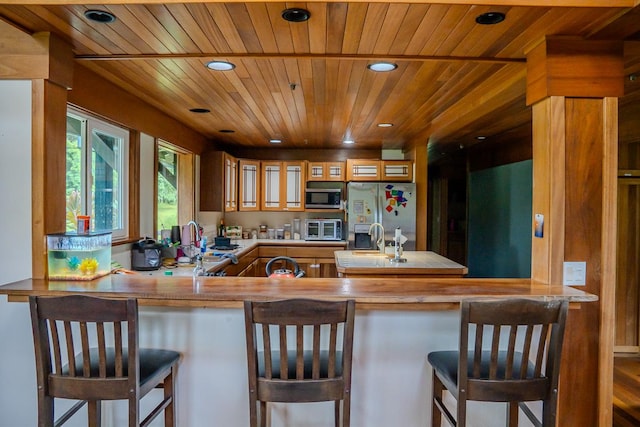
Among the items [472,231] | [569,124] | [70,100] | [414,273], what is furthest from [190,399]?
[472,231]

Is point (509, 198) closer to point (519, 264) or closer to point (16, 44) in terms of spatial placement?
point (519, 264)

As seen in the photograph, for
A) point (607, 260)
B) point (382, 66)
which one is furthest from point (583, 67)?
point (382, 66)

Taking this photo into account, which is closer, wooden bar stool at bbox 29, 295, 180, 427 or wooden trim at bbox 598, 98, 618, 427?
wooden bar stool at bbox 29, 295, 180, 427

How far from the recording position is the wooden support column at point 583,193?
192 centimetres

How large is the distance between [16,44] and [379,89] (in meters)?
2.14

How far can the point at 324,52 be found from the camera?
2.13 metres

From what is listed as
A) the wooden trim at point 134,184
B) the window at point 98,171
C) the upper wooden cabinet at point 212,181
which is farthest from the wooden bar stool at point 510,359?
the upper wooden cabinet at point 212,181

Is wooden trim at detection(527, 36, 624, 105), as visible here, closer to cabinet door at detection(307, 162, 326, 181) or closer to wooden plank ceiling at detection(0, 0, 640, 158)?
wooden plank ceiling at detection(0, 0, 640, 158)

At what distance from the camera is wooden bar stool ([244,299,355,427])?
1.46 meters

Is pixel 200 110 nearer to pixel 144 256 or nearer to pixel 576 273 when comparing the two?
pixel 144 256

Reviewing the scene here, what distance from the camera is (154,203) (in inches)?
146

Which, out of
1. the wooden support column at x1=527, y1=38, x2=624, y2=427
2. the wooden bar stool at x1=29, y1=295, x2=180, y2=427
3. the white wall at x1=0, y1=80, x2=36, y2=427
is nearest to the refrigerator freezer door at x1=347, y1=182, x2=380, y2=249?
the wooden support column at x1=527, y1=38, x2=624, y2=427

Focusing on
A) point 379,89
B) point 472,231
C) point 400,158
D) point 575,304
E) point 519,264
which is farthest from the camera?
point 472,231

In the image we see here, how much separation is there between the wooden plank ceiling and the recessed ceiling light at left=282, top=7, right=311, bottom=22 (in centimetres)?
3
